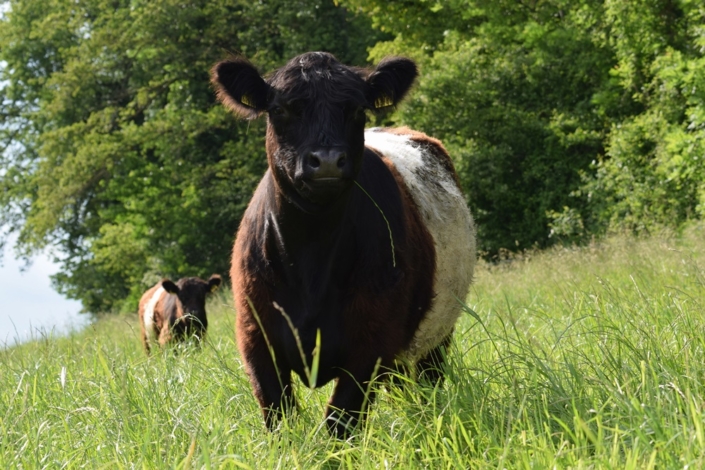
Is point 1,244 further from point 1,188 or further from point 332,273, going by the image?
point 332,273

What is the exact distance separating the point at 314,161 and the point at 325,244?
0.49 meters

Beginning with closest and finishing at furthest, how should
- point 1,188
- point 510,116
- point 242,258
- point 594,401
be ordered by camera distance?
1. point 594,401
2. point 242,258
3. point 510,116
4. point 1,188

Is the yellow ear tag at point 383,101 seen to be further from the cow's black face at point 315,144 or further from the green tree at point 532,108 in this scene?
the green tree at point 532,108

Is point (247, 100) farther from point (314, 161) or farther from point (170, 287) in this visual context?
point (170, 287)

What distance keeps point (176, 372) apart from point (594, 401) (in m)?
2.53

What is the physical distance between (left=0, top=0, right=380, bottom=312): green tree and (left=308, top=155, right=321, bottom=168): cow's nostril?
23076 millimetres

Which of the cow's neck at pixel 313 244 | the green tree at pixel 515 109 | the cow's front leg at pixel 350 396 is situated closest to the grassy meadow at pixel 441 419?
the cow's front leg at pixel 350 396

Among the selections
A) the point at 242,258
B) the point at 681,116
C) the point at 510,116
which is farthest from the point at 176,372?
the point at 510,116

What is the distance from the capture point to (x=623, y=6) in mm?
17656

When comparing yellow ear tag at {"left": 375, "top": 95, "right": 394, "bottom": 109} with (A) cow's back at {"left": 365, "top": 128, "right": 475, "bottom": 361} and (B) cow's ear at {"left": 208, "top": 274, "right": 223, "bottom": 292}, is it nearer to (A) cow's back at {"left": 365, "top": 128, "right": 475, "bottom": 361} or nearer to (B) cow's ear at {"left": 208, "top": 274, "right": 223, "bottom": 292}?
(A) cow's back at {"left": 365, "top": 128, "right": 475, "bottom": 361}

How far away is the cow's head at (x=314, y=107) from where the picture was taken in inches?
149

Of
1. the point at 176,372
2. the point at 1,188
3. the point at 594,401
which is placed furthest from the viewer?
the point at 1,188

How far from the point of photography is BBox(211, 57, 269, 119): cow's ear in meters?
4.36

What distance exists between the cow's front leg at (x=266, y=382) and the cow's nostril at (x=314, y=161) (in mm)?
889
